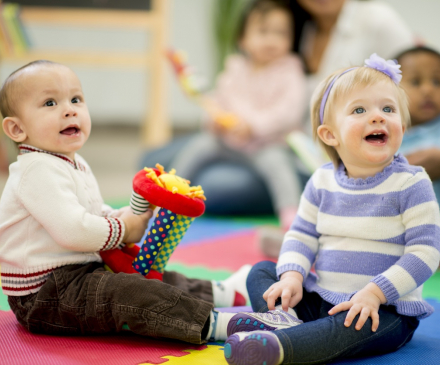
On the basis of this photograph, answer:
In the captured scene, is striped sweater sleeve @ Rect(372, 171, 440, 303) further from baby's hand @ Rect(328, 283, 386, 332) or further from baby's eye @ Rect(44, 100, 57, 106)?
baby's eye @ Rect(44, 100, 57, 106)

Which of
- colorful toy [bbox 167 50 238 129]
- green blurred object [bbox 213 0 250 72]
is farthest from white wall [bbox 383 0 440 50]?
colorful toy [bbox 167 50 238 129]

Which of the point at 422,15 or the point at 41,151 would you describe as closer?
the point at 41,151

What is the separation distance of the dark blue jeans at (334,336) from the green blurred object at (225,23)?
3914mm

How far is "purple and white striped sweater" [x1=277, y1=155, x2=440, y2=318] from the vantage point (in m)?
0.94

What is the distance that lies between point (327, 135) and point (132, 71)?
4.14 meters

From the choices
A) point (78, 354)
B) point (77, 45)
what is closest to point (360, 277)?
point (78, 354)

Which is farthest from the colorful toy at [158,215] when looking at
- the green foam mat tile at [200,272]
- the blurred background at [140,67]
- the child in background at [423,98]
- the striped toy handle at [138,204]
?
the blurred background at [140,67]

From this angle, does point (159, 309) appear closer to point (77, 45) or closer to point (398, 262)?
point (398, 262)

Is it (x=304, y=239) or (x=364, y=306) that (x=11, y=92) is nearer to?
(x=304, y=239)

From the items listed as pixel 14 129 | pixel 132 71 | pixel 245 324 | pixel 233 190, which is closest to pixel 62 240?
pixel 14 129

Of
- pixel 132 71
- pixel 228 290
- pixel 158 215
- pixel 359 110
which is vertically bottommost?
pixel 132 71

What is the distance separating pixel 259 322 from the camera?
0.93 meters

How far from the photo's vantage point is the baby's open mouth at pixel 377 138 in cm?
100

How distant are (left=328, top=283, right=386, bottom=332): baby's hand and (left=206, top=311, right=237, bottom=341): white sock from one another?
20 cm
